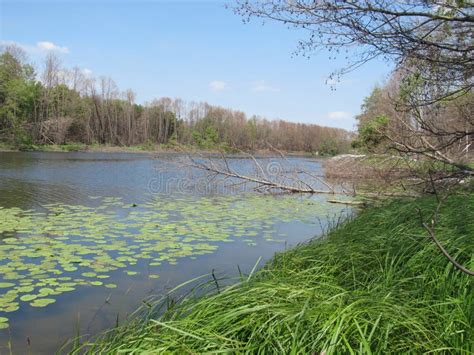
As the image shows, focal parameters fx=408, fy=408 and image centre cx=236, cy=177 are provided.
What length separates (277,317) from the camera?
2.39 m

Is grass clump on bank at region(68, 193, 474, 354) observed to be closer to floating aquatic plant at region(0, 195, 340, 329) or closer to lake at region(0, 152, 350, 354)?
lake at region(0, 152, 350, 354)

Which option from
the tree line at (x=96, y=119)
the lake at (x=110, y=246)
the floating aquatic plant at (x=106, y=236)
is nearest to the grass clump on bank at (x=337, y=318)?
the lake at (x=110, y=246)

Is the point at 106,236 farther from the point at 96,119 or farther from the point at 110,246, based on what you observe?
the point at 96,119

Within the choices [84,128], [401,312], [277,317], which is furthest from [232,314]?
[84,128]

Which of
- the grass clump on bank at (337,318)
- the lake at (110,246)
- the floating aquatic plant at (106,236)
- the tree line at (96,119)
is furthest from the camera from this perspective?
the tree line at (96,119)

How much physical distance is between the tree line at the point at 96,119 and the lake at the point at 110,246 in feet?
82.7

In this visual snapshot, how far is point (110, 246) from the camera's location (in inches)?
256

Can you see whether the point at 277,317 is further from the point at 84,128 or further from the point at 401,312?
the point at 84,128

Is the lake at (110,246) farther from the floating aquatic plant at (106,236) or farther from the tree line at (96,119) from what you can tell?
the tree line at (96,119)

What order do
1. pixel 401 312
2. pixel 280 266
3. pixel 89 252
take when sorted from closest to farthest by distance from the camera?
pixel 401 312, pixel 280 266, pixel 89 252

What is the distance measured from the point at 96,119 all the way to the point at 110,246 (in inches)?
2059

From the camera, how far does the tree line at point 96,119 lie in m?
43.0

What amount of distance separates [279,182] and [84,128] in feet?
154

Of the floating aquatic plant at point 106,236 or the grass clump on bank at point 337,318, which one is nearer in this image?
the grass clump on bank at point 337,318
